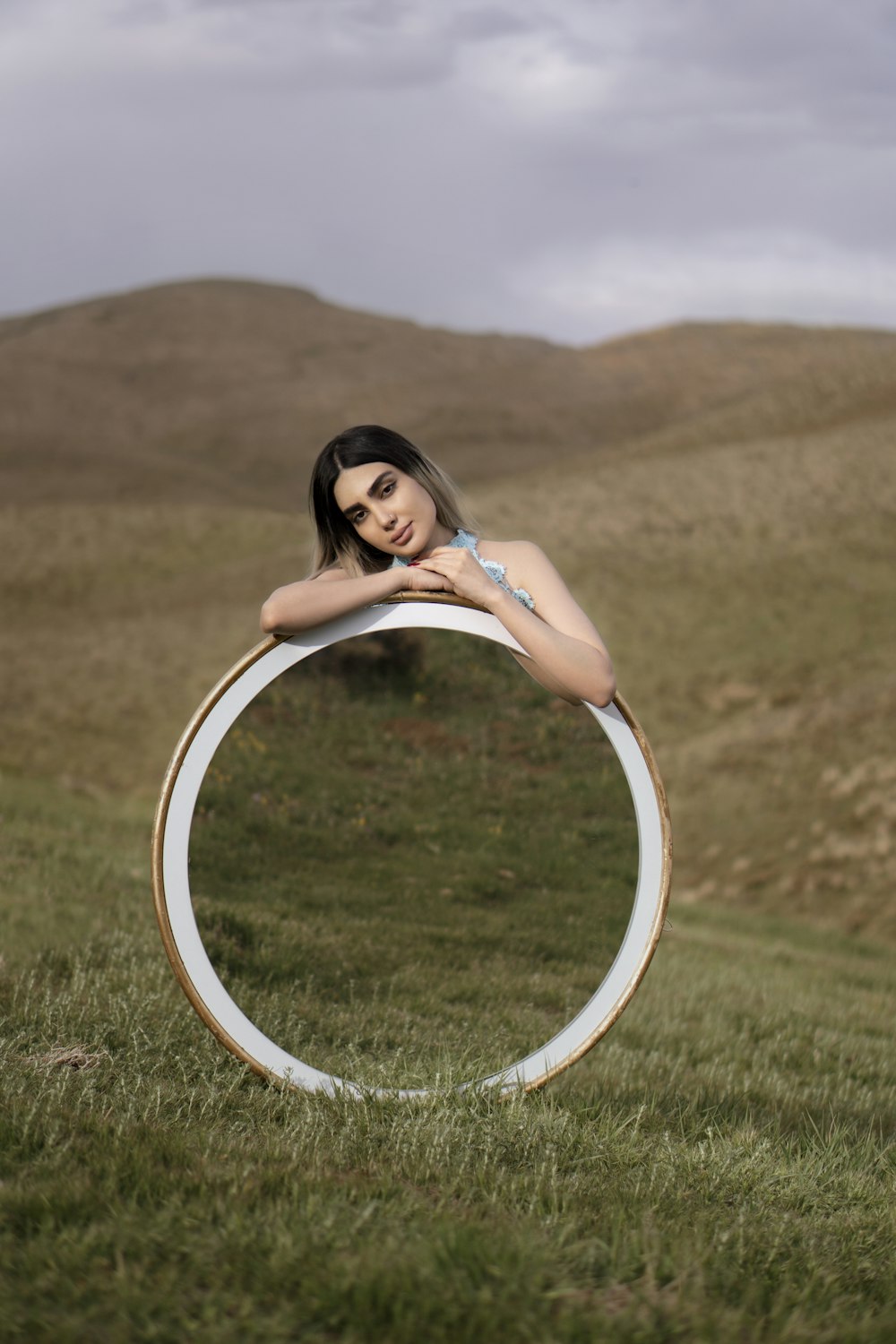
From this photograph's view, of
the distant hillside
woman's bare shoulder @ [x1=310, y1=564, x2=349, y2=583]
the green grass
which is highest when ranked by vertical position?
the distant hillside

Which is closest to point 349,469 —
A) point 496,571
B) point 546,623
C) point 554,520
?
point 496,571

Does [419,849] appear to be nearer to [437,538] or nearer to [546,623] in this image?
[546,623]

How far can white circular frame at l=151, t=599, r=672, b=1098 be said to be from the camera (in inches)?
140

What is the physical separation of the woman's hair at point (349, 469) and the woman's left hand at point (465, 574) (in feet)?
0.99

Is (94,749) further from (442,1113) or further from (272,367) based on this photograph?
(272,367)

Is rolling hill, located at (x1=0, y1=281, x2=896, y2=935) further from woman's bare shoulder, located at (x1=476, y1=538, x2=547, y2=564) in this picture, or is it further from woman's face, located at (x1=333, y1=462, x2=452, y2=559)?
woman's face, located at (x1=333, y1=462, x2=452, y2=559)

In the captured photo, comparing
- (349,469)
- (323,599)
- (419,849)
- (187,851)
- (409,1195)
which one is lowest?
(409,1195)

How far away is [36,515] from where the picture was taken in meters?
Result: 33.0

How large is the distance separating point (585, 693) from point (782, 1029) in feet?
9.89

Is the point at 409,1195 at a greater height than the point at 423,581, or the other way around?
the point at 423,581

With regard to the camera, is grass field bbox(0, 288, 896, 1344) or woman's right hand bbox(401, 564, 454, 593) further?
woman's right hand bbox(401, 564, 454, 593)

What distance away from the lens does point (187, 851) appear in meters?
3.62

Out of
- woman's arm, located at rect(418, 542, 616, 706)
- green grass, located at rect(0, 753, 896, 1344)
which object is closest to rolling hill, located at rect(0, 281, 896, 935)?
green grass, located at rect(0, 753, 896, 1344)

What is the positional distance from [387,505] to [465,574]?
1.23ft
